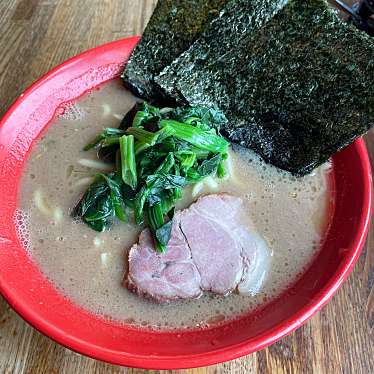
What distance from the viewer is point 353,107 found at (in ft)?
4.81

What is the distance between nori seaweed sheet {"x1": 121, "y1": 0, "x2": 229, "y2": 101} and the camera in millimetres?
1683

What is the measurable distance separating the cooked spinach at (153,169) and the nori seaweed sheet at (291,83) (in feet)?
0.44

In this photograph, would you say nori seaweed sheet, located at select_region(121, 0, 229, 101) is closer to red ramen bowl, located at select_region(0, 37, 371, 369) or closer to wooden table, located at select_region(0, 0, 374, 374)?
red ramen bowl, located at select_region(0, 37, 371, 369)

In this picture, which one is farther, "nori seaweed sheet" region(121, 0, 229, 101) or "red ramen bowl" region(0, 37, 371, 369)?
"nori seaweed sheet" region(121, 0, 229, 101)

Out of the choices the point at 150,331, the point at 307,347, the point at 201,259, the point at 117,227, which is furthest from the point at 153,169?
the point at 307,347

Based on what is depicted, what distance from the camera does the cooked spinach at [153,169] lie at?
1481 millimetres

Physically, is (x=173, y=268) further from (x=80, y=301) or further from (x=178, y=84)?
(x=178, y=84)

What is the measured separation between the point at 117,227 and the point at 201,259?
0.30 meters

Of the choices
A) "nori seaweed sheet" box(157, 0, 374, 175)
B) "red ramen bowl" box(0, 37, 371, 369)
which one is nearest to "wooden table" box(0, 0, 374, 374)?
"red ramen bowl" box(0, 37, 371, 369)

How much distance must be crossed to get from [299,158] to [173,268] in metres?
0.57

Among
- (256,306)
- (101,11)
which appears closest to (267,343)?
(256,306)

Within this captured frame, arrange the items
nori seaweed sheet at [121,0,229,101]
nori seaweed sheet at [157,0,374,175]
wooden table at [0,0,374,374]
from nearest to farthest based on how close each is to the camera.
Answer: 1. wooden table at [0,0,374,374]
2. nori seaweed sheet at [157,0,374,175]
3. nori seaweed sheet at [121,0,229,101]

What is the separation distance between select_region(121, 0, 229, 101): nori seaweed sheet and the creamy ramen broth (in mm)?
170

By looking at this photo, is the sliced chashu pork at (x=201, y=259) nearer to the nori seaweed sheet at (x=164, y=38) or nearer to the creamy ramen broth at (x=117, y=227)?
the creamy ramen broth at (x=117, y=227)
